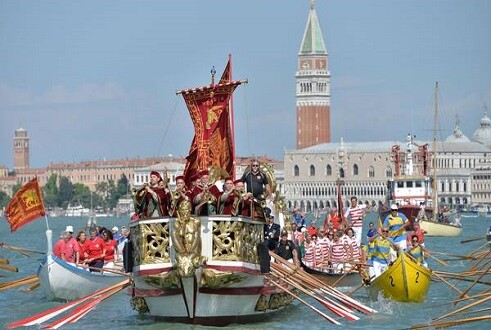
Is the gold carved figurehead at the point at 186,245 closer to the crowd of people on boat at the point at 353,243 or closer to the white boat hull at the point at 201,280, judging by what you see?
the white boat hull at the point at 201,280

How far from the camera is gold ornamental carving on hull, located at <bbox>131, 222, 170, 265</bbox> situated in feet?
72.3

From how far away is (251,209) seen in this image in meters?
22.5

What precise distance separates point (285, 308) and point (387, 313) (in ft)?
4.97

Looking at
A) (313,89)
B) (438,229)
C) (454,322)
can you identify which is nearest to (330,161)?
(313,89)

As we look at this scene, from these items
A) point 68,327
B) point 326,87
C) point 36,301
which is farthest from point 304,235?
point 326,87

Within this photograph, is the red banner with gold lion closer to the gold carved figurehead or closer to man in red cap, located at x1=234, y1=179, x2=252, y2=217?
man in red cap, located at x1=234, y1=179, x2=252, y2=217

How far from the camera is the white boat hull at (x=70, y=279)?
27.4 m

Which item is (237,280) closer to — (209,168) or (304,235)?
(209,168)

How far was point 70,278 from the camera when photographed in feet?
90.7

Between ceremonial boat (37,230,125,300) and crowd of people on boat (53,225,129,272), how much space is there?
0.18 meters

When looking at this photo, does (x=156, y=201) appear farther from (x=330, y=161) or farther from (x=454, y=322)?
(x=330, y=161)

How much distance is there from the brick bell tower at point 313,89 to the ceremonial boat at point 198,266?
172 metres

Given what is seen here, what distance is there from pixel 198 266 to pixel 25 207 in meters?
8.30

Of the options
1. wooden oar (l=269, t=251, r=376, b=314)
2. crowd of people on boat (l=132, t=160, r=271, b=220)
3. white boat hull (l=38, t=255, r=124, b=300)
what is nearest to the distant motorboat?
white boat hull (l=38, t=255, r=124, b=300)
